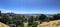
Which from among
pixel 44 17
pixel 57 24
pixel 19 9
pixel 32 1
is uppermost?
pixel 32 1

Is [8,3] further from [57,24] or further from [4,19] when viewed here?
[57,24]

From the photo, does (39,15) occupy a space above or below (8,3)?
below

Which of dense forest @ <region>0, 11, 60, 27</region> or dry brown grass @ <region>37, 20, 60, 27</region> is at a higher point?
dense forest @ <region>0, 11, 60, 27</region>

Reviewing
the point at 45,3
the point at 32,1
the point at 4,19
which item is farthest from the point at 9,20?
the point at 45,3

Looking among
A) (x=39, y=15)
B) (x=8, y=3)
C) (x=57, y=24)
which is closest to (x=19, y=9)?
(x=8, y=3)

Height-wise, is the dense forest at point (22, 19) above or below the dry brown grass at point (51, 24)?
above

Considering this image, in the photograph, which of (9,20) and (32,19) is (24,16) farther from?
(9,20)
